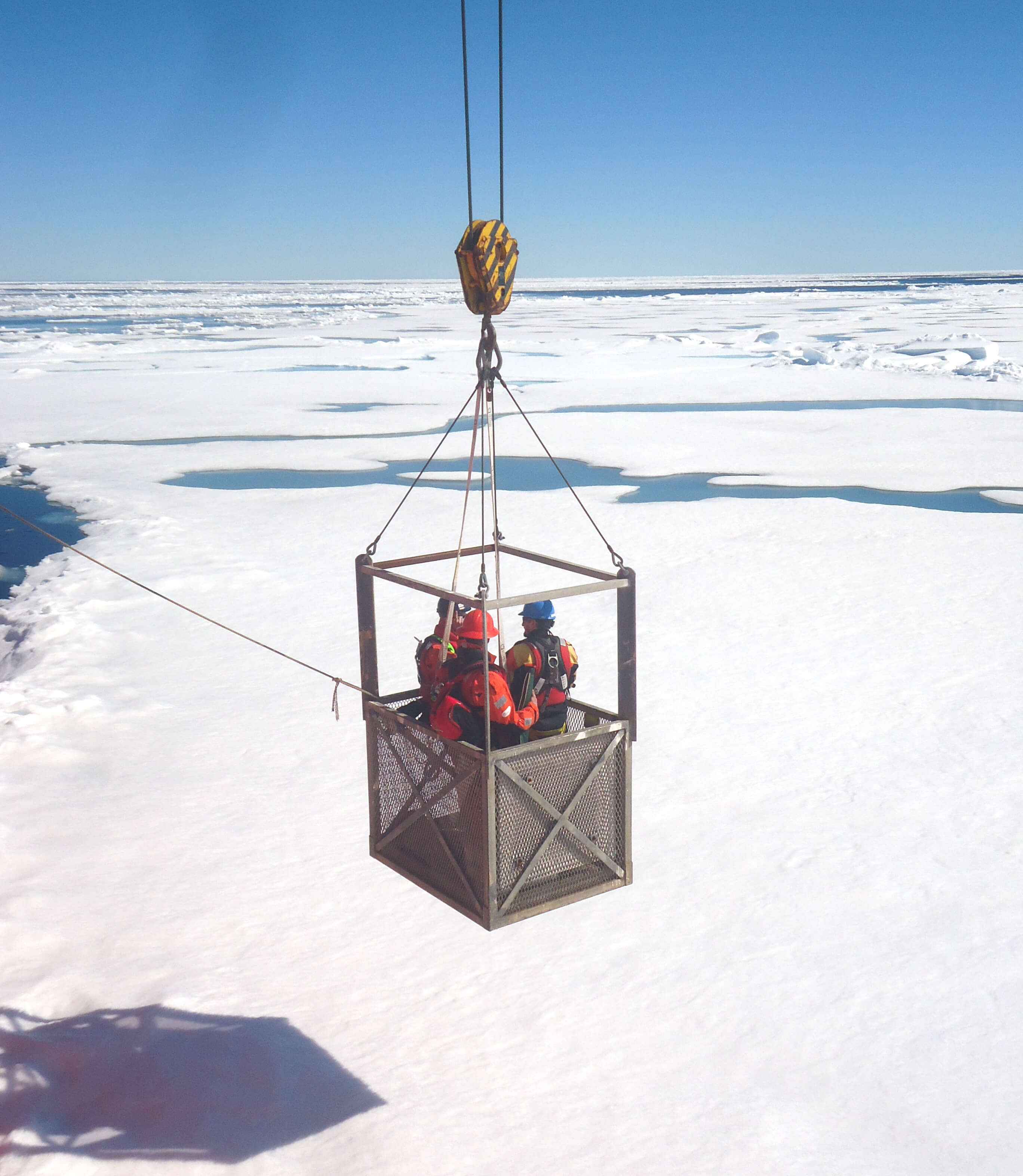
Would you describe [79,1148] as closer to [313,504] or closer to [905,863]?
[905,863]

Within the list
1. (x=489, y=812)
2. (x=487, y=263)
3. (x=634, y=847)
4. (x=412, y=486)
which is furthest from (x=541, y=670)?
(x=634, y=847)

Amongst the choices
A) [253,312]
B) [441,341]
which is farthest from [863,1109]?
[253,312]

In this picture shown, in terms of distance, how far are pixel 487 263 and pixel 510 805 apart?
5.58ft

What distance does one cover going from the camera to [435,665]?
12.2 ft

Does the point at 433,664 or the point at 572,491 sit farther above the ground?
the point at 572,491

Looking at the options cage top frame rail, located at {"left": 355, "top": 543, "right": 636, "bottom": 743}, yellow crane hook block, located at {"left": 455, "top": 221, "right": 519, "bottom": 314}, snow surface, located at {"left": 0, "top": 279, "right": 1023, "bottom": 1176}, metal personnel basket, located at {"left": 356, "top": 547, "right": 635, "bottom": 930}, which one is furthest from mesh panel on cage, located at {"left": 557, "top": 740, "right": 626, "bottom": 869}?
yellow crane hook block, located at {"left": 455, "top": 221, "right": 519, "bottom": 314}

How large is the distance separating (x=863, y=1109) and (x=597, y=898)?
142 centimetres

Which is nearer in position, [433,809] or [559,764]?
[559,764]

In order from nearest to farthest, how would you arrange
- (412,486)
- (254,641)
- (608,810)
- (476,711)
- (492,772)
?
(492,772) → (476,711) → (608,810) → (412,486) → (254,641)

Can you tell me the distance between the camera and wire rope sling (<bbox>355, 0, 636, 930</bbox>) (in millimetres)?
3354

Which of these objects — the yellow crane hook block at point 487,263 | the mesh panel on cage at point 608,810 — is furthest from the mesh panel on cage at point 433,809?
Result: the yellow crane hook block at point 487,263

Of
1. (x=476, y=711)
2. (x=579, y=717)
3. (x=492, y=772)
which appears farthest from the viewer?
(x=579, y=717)

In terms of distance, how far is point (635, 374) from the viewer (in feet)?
84.3

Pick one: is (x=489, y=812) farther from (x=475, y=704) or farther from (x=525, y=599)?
(x=525, y=599)
